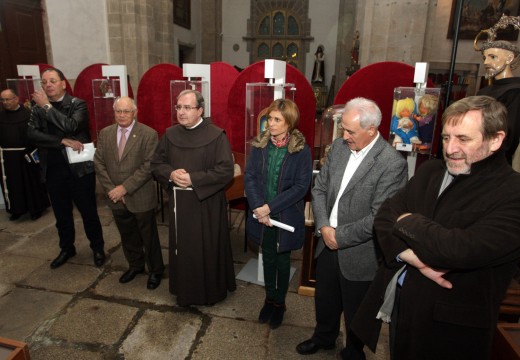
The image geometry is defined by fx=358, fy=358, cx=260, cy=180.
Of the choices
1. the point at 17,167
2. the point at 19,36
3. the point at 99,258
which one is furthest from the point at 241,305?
the point at 19,36

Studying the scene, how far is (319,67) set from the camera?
15.1 metres

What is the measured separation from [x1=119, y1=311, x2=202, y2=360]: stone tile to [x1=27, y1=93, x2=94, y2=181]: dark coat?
64.9 inches

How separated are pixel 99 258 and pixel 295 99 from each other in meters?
2.72

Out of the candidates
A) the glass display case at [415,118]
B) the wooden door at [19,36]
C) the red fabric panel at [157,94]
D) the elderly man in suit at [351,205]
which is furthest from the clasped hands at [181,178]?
the wooden door at [19,36]

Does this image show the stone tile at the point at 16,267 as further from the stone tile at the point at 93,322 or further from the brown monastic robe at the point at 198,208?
the brown monastic robe at the point at 198,208

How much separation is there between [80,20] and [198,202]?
6.55 m

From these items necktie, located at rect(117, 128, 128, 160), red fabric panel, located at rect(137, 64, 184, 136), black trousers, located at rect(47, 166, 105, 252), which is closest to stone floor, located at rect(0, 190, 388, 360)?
black trousers, located at rect(47, 166, 105, 252)

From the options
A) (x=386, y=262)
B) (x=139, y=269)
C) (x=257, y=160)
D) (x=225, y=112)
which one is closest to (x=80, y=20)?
(x=225, y=112)

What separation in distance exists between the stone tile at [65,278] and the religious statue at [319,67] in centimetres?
1313

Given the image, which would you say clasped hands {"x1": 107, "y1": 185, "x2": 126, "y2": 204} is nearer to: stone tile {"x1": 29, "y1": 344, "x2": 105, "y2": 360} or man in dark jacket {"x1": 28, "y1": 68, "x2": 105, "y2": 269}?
man in dark jacket {"x1": 28, "y1": 68, "x2": 105, "y2": 269}

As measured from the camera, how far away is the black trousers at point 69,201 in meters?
3.62

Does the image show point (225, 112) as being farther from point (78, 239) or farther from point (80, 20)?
point (80, 20)

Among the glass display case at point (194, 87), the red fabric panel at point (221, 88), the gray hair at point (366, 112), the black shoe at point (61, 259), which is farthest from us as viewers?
the red fabric panel at point (221, 88)

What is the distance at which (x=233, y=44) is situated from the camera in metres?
16.1
